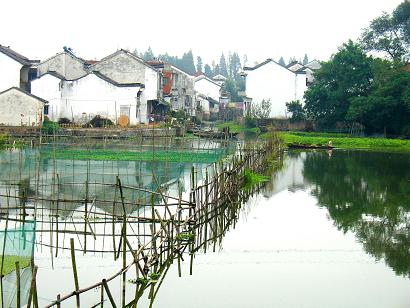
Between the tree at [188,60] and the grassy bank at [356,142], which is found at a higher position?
the tree at [188,60]

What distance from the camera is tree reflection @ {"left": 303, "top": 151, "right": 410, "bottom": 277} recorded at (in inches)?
536

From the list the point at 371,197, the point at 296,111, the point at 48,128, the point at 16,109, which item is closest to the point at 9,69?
the point at 16,109

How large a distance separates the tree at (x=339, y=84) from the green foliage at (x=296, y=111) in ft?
10.8

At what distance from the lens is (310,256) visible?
12711 millimetres

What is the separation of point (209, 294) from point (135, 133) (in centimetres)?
2423

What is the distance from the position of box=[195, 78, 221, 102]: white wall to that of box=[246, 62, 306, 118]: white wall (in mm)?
15426

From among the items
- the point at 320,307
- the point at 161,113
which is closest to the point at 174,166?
the point at 320,307

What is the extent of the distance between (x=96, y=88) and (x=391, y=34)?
2410 cm

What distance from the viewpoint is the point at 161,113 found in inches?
1933

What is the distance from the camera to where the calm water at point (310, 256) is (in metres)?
10.2

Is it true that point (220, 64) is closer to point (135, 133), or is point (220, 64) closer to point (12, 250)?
point (135, 133)

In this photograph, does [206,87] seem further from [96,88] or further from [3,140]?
[3,140]

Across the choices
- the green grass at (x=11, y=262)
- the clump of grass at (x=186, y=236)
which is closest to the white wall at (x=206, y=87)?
the clump of grass at (x=186, y=236)

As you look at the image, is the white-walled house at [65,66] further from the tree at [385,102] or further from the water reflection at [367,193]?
the tree at [385,102]
